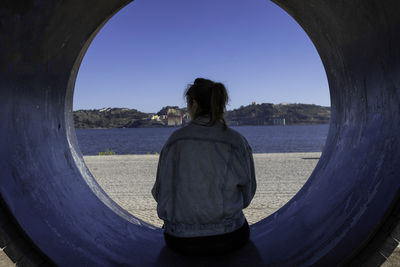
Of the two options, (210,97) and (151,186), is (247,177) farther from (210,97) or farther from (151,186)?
(151,186)

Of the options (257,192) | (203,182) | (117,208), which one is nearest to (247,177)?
(203,182)

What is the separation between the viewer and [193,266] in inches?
90.9

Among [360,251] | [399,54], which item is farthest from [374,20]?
[360,251]

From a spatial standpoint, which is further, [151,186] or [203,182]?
[151,186]

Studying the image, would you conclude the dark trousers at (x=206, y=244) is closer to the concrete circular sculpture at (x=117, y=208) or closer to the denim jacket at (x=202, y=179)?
the denim jacket at (x=202, y=179)

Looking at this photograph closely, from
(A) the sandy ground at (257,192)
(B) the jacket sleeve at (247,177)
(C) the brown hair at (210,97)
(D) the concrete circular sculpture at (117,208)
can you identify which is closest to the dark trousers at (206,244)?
(D) the concrete circular sculpture at (117,208)

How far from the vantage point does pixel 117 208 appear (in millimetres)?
3607

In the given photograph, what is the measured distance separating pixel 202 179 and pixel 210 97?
0.52 metres

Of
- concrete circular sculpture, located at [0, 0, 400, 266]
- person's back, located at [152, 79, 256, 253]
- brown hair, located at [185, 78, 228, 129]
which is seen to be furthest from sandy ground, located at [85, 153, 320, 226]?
brown hair, located at [185, 78, 228, 129]

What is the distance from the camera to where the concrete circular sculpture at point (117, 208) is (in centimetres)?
183

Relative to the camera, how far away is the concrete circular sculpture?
183 centimetres

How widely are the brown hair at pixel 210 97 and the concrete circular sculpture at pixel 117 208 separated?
0.95 m

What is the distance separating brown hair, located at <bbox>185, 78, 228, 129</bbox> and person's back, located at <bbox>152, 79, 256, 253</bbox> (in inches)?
0.8

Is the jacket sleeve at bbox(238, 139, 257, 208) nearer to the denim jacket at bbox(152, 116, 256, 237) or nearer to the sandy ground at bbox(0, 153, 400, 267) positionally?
the denim jacket at bbox(152, 116, 256, 237)
